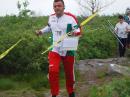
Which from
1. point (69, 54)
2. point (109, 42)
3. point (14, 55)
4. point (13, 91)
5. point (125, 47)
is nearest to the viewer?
point (69, 54)

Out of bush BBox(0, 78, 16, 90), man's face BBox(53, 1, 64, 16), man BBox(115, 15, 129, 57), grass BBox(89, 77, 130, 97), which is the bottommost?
bush BBox(0, 78, 16, 90)

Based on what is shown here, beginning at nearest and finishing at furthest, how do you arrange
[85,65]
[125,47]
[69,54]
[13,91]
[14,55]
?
[69,54]
[13,91]
[14,55]
[85,65]
[125,47]

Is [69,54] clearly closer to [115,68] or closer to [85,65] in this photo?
[115,68]

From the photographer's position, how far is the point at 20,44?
1330 centimetres

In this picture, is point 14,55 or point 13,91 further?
point 14,55

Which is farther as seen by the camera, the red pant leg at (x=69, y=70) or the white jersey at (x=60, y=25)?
the red pant leg at (x=69, y=70)

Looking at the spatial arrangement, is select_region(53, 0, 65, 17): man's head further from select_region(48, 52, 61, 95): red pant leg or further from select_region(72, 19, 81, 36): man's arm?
select_region(48, 52, 61, 95): red pant leg

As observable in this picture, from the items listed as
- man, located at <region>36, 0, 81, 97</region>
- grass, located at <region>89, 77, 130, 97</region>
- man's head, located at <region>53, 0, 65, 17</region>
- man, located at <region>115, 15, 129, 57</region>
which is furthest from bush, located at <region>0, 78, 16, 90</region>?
man, located at <region>115, 15, 129, 57</region>

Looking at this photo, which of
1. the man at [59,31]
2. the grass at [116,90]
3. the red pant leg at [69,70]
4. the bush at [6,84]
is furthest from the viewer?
the bush at [6,84]

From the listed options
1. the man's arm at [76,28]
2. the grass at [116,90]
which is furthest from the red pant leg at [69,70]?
the grass at [116,90]

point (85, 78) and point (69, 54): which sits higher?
point (69, 54)

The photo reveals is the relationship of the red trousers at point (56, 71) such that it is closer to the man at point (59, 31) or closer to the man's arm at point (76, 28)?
the man at point (59, 31)

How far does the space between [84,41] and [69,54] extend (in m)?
10.4

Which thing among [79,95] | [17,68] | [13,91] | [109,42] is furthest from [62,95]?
[109,42]
